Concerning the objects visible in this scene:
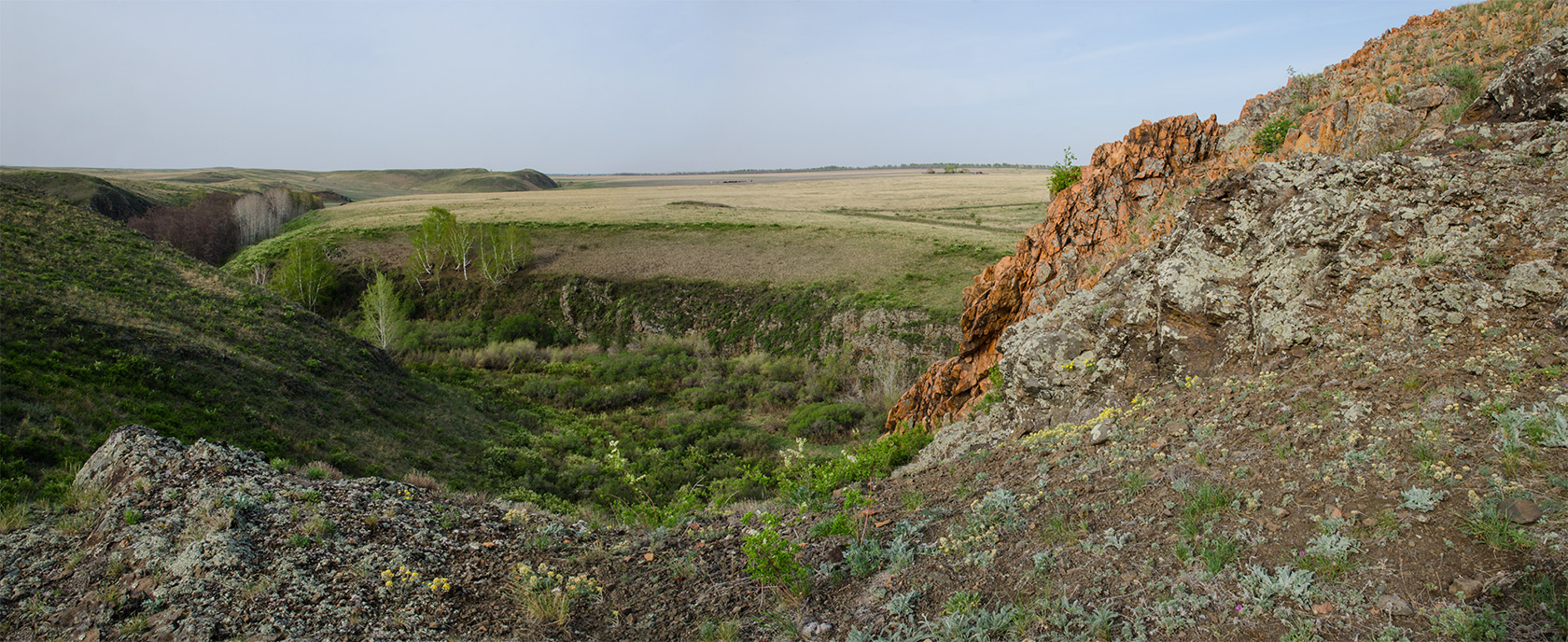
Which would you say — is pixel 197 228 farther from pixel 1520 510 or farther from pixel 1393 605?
pixel 1520 510

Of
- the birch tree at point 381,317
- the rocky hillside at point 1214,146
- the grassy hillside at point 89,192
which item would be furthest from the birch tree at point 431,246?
the rocky hillside at point 1214,146

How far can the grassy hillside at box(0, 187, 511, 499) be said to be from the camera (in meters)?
13.2

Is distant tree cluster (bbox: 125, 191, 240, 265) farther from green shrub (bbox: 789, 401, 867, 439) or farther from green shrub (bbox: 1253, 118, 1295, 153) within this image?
green shrub (bbox: 1253, 118, 1295, 153)

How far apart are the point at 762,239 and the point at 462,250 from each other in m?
22.3

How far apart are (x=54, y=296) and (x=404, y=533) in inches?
729

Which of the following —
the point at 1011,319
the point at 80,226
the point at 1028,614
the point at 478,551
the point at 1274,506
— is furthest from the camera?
the point at 80,226

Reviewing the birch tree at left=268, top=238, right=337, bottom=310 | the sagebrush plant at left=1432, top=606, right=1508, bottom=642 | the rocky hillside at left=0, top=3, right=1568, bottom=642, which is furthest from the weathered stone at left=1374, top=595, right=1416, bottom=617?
the birch tree at left=268, top=238, right=337, bottom=310

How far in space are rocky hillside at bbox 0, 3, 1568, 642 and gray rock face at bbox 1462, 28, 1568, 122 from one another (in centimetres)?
3

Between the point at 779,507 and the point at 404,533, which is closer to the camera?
the point at 404,533

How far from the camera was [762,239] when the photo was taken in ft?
178

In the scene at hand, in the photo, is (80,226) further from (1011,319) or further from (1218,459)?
(1218,459)

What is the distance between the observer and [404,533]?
6.98 m

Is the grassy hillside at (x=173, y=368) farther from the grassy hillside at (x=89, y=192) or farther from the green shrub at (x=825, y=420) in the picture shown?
the grassy hillside at (x=89, y=192)

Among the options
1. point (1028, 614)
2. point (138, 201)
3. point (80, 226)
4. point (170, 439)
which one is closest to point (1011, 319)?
point (1028, 614)
